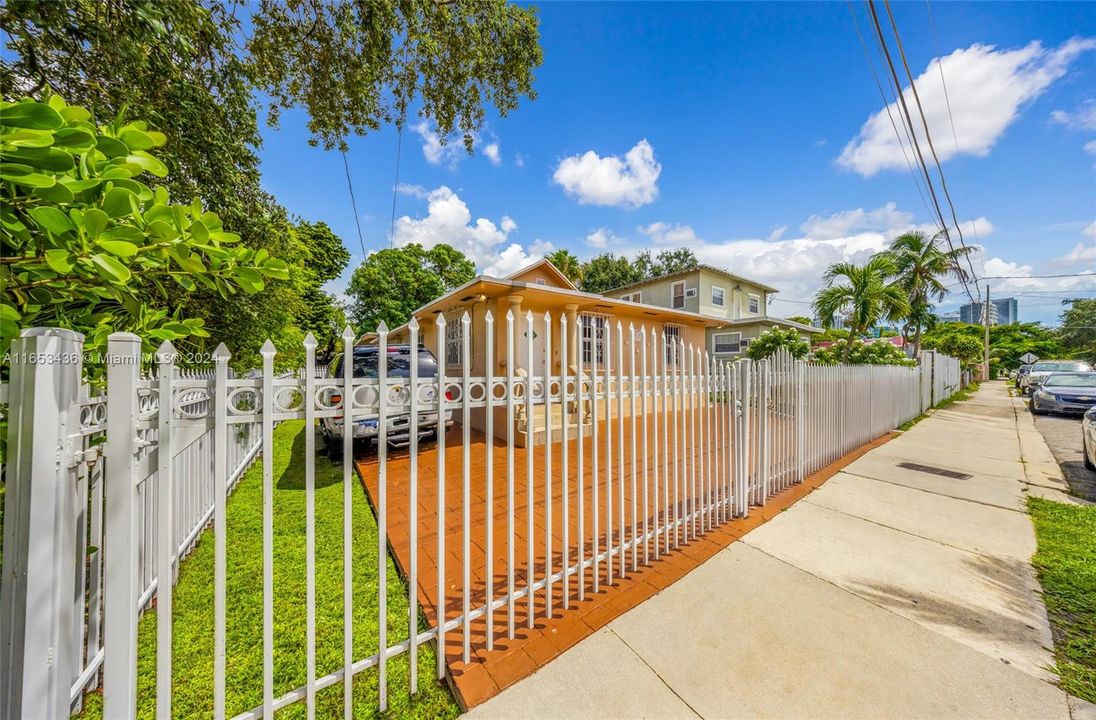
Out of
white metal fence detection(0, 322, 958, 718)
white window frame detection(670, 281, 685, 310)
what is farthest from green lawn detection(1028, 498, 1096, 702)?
white window frame detection(670, 281, 685, 310)

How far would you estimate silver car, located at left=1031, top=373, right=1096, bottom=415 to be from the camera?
1080 cm

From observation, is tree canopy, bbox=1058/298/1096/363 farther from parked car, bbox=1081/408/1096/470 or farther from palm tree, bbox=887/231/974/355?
parked car, bbox=1081/408/1096/470

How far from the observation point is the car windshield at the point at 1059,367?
53.6 ft

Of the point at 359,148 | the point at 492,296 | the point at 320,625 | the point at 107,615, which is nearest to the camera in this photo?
the point at 107,615

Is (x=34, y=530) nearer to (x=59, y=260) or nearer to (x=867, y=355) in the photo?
(x=59, y=260)

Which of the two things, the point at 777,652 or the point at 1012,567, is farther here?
the point at 1012,567

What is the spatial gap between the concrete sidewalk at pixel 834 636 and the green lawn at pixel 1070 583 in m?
0.08

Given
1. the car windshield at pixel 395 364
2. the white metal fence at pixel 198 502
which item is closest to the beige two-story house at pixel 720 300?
the car windshield at pixel 395 364

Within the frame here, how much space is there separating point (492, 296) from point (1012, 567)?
26.8 ft

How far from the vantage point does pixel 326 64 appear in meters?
4.30

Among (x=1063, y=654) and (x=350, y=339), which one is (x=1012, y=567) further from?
(x=350, y=339)

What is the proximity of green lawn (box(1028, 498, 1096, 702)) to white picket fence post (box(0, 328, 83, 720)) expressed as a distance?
169 inches

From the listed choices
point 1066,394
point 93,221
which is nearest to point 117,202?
point 93,221

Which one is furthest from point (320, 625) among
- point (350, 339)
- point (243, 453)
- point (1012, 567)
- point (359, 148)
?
point (359, 148)
